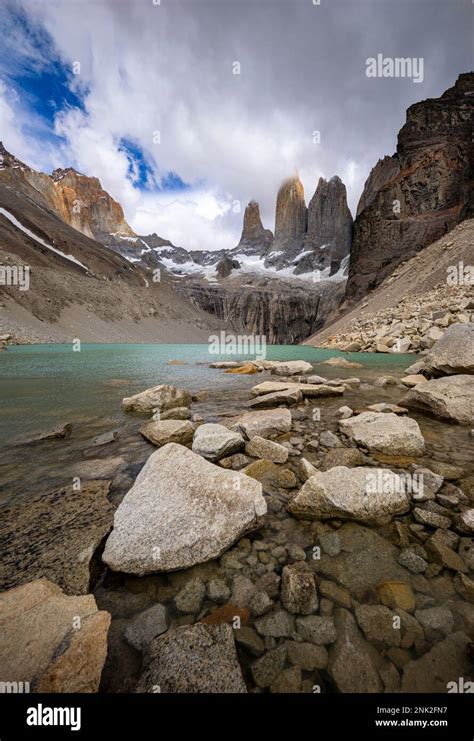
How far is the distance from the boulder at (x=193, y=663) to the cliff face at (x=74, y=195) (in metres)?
161

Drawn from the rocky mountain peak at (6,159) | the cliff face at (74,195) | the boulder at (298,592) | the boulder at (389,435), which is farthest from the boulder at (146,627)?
the cliff face at (74,195)

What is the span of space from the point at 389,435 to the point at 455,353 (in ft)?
19.9

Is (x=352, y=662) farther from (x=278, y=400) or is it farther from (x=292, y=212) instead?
(x=292, y=212)

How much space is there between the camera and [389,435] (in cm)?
441

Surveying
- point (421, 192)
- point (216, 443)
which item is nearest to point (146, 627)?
point (216, 443)

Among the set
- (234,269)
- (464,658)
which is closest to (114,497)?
(464,658)

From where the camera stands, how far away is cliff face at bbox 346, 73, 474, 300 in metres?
51.0

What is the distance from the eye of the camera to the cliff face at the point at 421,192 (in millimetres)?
51000

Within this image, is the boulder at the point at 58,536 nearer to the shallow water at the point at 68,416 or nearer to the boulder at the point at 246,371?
the shallow water at the point at 68,416

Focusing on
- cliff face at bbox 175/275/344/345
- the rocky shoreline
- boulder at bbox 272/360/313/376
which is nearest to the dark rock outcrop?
cliff face at bbox 175/275/344/345

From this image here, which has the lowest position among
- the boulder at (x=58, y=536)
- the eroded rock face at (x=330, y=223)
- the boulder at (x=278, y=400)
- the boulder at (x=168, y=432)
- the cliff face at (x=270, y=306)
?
the boulder at (x=58, y=536)

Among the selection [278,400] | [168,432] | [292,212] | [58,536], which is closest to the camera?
[58,536]

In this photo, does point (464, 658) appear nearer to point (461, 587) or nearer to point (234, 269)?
point (461, 587)

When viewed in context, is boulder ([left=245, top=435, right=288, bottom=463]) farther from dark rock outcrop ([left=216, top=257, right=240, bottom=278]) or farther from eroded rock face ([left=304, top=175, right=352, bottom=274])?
dark rock outcrop ([left=216, top=257, right=240, bottom=278])
